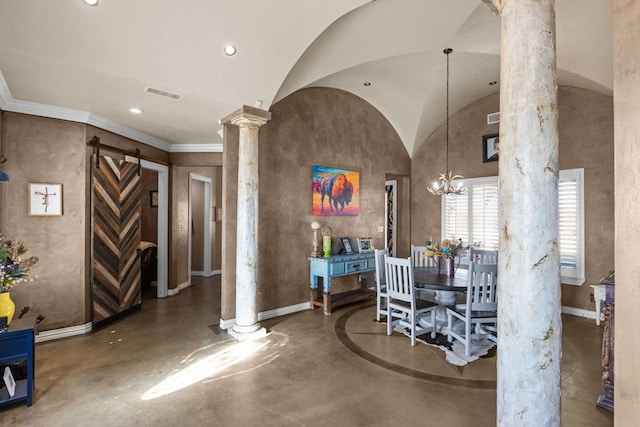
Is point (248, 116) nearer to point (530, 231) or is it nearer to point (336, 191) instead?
point (336, 191)

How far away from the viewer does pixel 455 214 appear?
6.14 metres

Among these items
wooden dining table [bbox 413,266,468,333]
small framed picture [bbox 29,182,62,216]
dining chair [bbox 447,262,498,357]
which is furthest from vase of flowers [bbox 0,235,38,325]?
dining chair [bbox 447,262,498,357]

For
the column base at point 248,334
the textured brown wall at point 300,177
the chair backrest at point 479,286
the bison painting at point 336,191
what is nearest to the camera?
the chair backrest at point 479,286

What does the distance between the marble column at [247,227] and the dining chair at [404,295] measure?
63.7 inches

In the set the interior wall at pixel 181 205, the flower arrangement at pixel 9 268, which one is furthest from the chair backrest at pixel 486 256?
the flower arrangement at pixel 9 268

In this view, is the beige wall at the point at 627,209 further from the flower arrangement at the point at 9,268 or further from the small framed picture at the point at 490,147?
the small framed picture at the point at 490,147

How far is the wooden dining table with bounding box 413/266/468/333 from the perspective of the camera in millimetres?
3427

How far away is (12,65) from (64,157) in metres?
1.27

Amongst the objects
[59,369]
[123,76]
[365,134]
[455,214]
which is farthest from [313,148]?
[59,369]

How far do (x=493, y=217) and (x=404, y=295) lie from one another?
119 inches

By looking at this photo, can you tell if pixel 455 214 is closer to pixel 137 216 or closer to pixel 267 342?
pixel 267 342

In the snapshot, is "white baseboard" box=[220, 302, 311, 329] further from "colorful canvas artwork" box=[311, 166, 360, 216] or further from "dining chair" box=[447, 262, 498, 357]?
"dining chair" box=[447, 262, 498, 357]

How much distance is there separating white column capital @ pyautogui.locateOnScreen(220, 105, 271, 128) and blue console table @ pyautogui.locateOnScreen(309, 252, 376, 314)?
2.12 metres

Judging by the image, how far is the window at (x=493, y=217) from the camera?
15.5 ft
